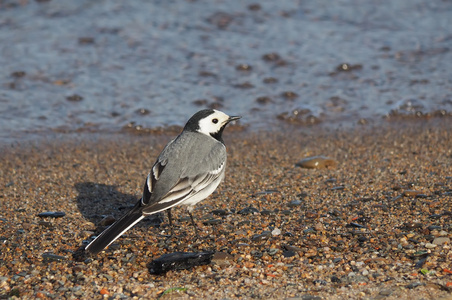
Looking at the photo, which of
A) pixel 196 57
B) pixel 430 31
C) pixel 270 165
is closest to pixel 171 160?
pixel 270 165

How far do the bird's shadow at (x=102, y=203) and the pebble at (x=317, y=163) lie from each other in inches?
86.7

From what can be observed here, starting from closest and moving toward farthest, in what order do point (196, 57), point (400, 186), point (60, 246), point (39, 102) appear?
point (60, 246)
point (400, 186)
point (39, 102)
point (196, 57)

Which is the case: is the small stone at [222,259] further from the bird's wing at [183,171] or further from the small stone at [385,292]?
the small stone at [385,292]

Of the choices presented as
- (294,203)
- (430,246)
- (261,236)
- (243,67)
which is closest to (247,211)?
(294,203)

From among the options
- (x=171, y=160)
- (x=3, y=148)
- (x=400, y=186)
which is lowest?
(x=3, y=148)

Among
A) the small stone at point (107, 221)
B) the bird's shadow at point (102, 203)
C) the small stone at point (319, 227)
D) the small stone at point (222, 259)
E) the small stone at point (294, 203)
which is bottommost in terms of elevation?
the bird's shadow at point (102, 203)

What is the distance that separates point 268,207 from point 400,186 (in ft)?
4.92

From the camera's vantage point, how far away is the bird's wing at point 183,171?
17.3 feet

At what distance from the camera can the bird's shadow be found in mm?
6195

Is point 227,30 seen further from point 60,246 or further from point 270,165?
point 60,246

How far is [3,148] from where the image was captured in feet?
27.3

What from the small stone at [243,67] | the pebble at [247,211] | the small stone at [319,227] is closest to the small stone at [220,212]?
the pebble at [247,211]

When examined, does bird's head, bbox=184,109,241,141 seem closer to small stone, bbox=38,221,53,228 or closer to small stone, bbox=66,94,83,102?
small stone, bbox=38,221,53,228

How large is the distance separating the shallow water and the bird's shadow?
219 centimetres
